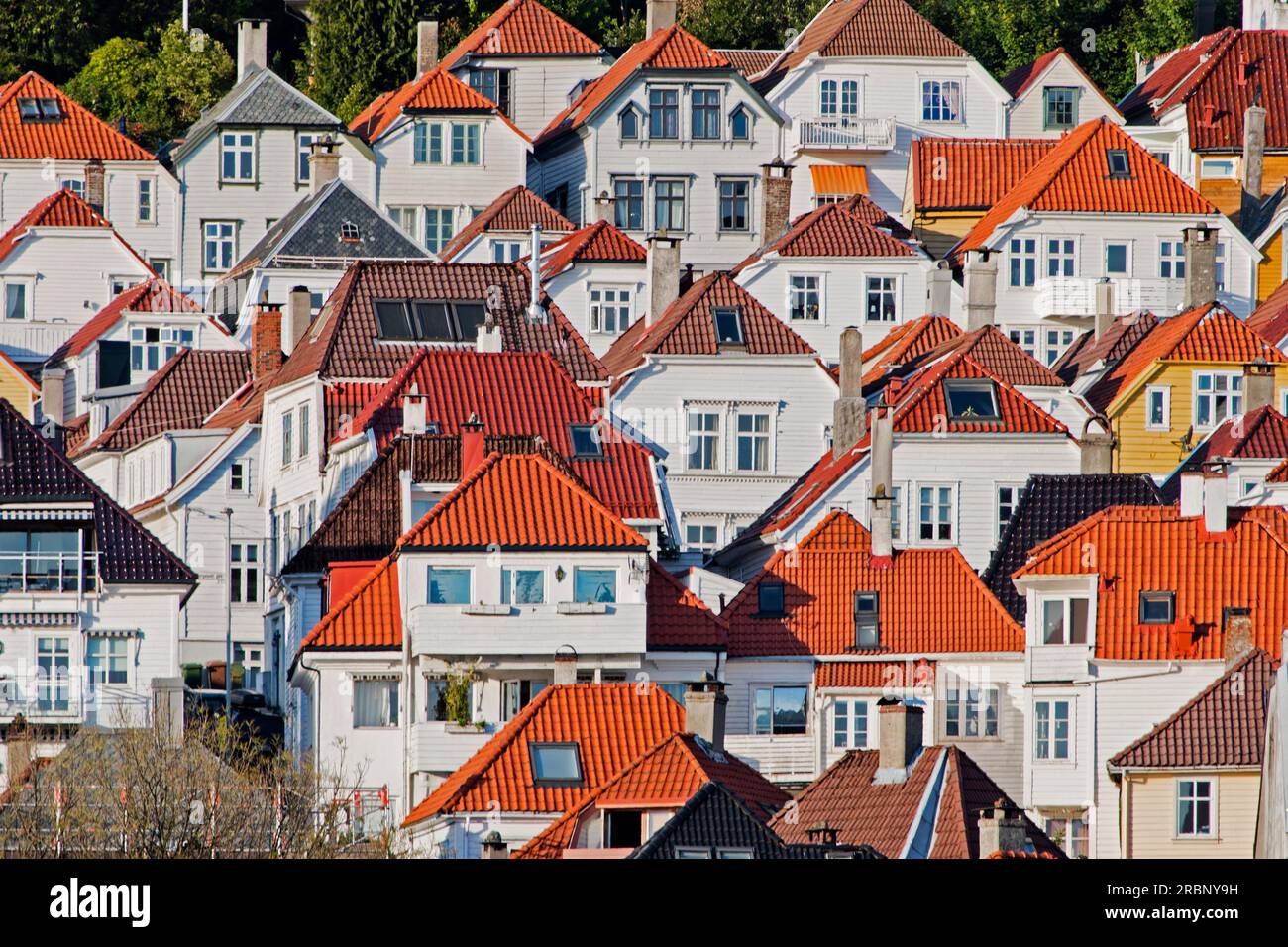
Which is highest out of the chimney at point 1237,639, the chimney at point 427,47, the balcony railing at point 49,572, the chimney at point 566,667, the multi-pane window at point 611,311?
the chimney at point 427,47

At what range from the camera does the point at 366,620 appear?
52.7 metres

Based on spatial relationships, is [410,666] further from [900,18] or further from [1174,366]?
[900,18]

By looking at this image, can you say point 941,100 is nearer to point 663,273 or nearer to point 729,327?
point 663,273

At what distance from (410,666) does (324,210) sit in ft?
98.3

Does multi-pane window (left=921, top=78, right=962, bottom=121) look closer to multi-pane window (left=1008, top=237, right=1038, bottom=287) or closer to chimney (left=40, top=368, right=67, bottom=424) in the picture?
multi-pane window (left=1008, top=237, right=1038, bottom=287)

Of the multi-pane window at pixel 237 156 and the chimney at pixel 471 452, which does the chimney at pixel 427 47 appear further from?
the chimney at pixel 471 452

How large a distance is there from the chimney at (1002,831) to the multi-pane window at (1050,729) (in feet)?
37.7

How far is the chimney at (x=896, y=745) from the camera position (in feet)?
154

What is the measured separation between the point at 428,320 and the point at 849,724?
15.9m

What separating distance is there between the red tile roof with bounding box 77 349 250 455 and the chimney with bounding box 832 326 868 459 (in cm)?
1521

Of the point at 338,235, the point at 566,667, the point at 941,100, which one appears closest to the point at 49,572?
the point at 566,667

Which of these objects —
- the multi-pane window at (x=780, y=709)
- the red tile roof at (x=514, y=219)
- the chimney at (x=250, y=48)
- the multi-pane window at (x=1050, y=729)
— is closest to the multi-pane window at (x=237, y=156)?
the chimney at (x=250, y=48)
